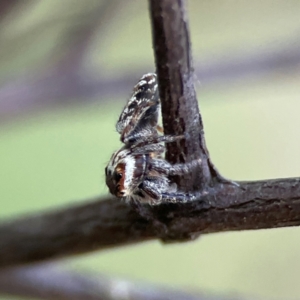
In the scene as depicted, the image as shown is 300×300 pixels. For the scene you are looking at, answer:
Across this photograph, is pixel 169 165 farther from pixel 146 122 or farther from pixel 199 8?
pixel 199 8

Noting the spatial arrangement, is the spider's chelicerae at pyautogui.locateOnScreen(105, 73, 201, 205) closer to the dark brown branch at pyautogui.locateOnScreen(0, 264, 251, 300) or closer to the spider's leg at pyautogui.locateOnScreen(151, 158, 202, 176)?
the spider's leg at pyautogui.locateOnScreen(151, 158, 202, 176)

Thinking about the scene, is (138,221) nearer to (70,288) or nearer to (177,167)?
(177,167)

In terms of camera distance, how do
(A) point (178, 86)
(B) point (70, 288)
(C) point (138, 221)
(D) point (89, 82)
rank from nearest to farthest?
(A) point (178, 86), (C) point (138, 221), (B) point (70, 288), (D) point (89, 82)

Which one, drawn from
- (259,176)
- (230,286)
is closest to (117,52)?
(259,176)

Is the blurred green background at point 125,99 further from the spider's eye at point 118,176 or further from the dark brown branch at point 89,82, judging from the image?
the spider's eye at point 118,176

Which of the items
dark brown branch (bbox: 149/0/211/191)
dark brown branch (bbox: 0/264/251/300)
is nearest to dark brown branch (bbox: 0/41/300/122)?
dark brown branch (bbox: 0/264/251/300)

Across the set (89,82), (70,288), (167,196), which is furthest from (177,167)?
(89,82)
